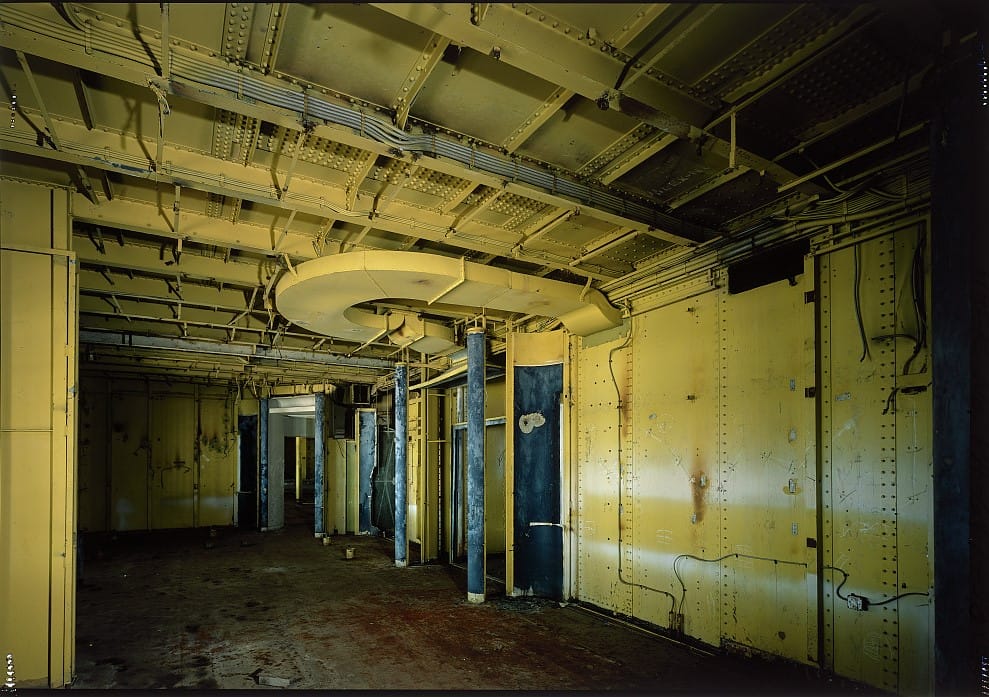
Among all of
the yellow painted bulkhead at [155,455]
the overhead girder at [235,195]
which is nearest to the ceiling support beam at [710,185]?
the overhead girder at [235,195]

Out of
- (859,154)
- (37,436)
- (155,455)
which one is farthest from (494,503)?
(155,455)

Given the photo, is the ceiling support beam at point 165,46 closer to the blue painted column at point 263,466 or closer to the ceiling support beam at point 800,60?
the ceiling support beam at point 800,60

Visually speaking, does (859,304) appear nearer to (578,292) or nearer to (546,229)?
(546,229)

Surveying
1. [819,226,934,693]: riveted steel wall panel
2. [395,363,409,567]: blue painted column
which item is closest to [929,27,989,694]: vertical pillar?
[819,226,934,693]: riveted steel wall panel

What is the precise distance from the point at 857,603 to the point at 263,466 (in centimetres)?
1273

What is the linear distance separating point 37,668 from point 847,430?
238 inches

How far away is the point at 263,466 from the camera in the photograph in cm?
1362

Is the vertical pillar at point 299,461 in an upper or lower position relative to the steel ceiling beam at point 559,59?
lower

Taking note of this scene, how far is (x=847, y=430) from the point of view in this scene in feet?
13.5

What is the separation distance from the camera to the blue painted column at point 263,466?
13.4 m

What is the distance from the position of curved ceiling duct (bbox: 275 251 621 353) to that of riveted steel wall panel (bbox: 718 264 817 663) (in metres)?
1.69

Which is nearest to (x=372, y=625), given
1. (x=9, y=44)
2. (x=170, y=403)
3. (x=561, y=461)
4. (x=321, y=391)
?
(x=561, y=461)

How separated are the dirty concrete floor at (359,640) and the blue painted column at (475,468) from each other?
1.11ft

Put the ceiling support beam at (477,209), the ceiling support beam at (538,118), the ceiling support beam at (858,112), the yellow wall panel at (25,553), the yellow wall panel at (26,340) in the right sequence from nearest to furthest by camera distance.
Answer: the ceiling support beam at (858,112) < the ceiling support beam at (538,118) < the yellow wall panel at (25,553) < the yellow wall panel at (26,340) < the ceiling support beam at (477,209)
